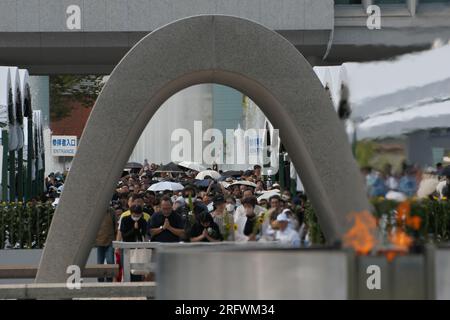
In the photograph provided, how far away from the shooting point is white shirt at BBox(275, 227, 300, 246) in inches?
312

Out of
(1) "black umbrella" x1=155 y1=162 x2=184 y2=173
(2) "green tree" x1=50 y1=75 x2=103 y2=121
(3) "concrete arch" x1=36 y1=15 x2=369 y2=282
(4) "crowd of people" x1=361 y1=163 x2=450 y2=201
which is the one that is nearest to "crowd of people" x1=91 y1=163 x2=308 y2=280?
(4) "crowd of people" x1=361 y1=163 x2=450 y2=201

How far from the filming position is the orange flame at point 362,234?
289 inches

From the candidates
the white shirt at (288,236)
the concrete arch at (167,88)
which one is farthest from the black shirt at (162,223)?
the white shirt at (288,236)

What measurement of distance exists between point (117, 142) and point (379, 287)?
6974mm

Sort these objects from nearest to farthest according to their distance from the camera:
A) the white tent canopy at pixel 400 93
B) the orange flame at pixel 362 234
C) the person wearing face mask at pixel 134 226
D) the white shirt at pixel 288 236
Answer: the orange flame at pixel 362 234
the white tent canopy at pixel 400 93
the white shirt at pixel 288 236
the person wearing face mask at pixel 134 226

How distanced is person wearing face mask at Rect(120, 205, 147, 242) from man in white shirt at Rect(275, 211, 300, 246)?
393 inches

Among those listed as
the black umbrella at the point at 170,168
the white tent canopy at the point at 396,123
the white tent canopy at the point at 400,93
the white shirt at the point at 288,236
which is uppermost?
the black umbrella at the point at 170,168

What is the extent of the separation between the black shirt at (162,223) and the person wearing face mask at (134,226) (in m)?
0.86

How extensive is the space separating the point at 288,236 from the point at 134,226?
34.4 feet

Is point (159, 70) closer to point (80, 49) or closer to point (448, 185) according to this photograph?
point (448, 185)

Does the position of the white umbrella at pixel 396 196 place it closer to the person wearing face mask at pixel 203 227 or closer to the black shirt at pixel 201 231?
the black shirt at pixel 201 231

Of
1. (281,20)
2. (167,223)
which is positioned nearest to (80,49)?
(281,20)

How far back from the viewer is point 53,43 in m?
36.5

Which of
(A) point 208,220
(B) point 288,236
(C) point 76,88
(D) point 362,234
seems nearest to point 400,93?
(D) point 362,234
